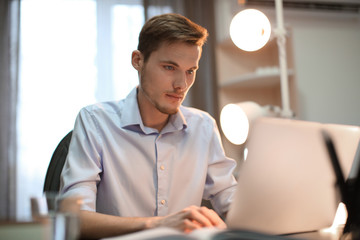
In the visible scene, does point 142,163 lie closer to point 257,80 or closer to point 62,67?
point 257,80

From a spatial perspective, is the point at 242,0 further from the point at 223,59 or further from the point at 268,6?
the point at 223,59

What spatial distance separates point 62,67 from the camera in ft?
10.2

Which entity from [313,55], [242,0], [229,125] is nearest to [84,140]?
[229,125]

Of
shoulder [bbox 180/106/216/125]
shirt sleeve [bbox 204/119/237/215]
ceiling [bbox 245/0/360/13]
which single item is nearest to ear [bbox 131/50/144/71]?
shoulder [bbox 180/106/216/125]

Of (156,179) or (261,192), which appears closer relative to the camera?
(261,192)

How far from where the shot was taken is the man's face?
141 cm

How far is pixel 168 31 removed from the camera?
4.61 ft

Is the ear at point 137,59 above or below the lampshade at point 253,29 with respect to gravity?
below

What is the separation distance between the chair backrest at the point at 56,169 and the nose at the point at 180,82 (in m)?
0.44

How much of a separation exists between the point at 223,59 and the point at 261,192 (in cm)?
270

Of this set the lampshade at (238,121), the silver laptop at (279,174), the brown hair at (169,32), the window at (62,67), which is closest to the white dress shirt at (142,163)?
the brown hair at (169,32)

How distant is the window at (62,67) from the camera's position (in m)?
3.02

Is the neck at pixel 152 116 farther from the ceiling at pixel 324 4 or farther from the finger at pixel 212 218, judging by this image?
the ceiling at pixel 324 4

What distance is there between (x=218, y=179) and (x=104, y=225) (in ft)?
1.79
